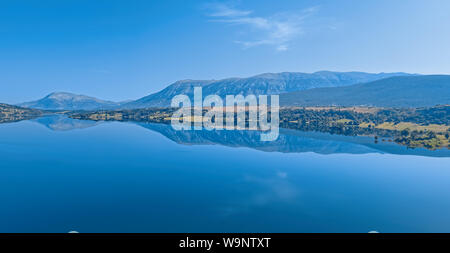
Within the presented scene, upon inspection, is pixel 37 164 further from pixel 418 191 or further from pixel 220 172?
pixel 418 191

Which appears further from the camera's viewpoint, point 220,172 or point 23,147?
point 23,147

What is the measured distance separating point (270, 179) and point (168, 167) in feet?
49.8

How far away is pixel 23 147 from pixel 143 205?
162 ft

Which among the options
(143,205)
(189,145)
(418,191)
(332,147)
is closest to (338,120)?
(332,147)

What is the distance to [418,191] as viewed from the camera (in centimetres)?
2992

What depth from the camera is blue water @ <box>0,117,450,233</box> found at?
21.0 metres

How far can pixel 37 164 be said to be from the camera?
42969 millimetres

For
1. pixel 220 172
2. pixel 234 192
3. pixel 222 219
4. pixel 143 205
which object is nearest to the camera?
pixel 222 219

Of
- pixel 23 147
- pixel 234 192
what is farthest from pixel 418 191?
pixel 23 147

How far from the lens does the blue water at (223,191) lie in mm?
20984

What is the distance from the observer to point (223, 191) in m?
29.2
